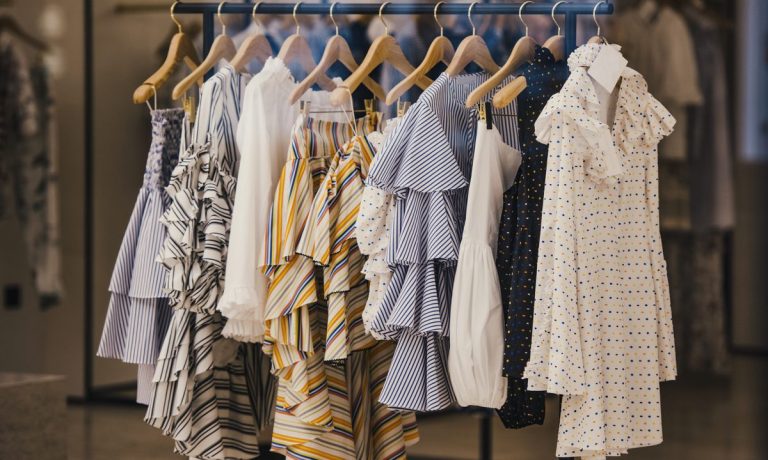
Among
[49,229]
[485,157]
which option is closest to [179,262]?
[485,157]

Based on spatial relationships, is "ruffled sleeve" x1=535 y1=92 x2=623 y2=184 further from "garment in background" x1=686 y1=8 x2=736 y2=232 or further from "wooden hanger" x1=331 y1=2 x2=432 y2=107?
"garment in background" x1=686 y1=8 x2=736 y2=232

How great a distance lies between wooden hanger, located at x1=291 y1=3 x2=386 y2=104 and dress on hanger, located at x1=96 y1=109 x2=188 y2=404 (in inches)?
13.3

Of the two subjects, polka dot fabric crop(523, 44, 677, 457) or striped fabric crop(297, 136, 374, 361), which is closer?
polka dot fabric crop(523, 44, 677, 457)

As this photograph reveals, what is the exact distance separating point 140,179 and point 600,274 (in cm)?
219

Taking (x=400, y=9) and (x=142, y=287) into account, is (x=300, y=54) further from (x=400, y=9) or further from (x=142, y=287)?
(x=142, y=287)

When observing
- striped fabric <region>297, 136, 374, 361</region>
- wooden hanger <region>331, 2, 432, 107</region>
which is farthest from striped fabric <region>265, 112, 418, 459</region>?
wooden hanger <region>331, 2, 432, 107</region>

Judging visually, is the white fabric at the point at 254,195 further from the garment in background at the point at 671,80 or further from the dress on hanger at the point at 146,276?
the garment in background at the point at 671,80

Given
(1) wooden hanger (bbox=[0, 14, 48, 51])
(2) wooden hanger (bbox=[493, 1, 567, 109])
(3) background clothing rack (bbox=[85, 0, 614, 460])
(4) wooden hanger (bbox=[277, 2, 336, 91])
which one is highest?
(1) wooden hanger (bbox=[0, 14, 48, 51])

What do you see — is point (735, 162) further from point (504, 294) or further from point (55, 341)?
point (55, 341)

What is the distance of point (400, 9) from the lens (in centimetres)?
340

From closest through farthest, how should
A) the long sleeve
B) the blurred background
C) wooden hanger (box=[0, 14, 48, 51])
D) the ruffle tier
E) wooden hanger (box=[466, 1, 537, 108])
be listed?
1. wooden hanger (box=[466, 1, 537, 108])
2. the long sleeve
3. the ruffle tier
4. the blurred background
5. wooden hanger (box=[0, 14, 48, 51])

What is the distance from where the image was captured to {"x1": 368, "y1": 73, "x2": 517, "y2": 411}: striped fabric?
8.61ft

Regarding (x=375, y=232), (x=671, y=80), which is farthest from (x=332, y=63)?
(x=671, y=80)

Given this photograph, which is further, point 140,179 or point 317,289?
point 140,179
